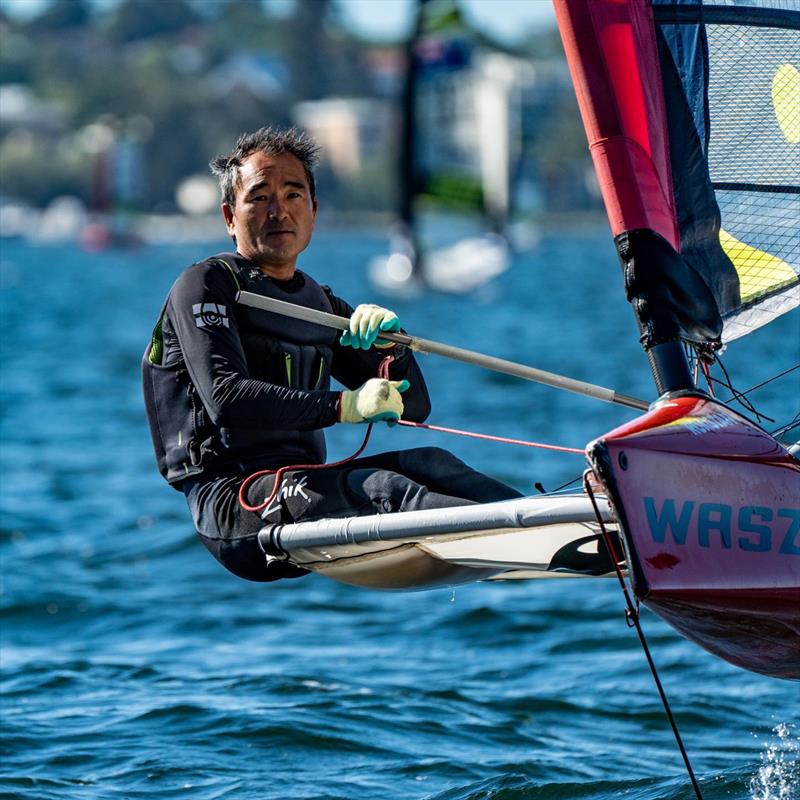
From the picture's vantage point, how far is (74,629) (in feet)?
25.3

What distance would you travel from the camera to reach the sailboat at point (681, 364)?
11.2 ft

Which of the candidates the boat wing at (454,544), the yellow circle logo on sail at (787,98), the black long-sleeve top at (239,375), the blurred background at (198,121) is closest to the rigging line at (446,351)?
the black long-sleeve top at (239,375)

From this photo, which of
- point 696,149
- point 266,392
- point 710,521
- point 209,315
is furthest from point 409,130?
point 710,521

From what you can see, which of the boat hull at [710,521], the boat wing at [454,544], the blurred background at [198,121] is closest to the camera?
the boat hull at [710,521]

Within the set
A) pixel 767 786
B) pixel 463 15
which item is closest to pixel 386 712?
pixel 767 786

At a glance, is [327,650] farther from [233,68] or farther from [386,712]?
[233,68]

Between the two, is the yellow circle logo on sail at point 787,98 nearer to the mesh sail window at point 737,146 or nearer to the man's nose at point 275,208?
the mesh sail window at point 737,146

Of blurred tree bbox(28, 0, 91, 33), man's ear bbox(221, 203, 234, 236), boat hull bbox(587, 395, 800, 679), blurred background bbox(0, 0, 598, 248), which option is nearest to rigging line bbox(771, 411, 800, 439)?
boat hull bbox(587, 395, 800, 679)

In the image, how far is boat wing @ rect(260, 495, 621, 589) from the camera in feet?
11.3

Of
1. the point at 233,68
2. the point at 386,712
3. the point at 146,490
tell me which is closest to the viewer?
the point at 386,712

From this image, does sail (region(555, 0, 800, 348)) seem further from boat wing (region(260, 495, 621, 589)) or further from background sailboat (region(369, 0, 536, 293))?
background sailboat (region(369, 0, 536, 293))

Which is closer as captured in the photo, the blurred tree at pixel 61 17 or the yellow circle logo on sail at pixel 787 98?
the yellow circle logo on sail at pixel 787 98

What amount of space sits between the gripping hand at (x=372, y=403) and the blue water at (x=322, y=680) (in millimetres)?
1599

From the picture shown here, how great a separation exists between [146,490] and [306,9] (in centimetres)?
11429
